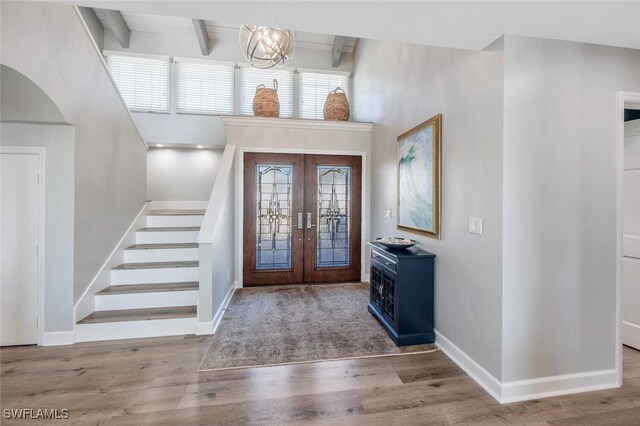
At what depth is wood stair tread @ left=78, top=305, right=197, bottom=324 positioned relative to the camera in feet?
9.44

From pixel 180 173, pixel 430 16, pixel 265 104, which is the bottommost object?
pixel 180 173

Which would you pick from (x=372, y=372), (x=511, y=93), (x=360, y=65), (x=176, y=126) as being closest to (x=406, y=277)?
(x=372, y=372)

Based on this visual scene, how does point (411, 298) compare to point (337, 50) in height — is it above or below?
below

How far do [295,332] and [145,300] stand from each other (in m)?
1.76

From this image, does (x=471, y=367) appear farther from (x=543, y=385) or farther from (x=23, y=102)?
(x=23, y=102)

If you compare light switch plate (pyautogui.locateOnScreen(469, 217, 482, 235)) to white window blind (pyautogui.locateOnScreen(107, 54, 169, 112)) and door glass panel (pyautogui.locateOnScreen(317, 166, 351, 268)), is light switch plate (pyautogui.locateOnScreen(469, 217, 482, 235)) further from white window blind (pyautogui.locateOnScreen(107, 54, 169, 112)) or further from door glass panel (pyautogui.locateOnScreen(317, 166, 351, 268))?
white window blind (pyautogui.locateOnScreen(107, 54, 169, 112))

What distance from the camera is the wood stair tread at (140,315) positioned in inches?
113

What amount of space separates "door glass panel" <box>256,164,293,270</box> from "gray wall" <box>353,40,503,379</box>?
7.02 feet

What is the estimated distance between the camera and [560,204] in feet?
6.60

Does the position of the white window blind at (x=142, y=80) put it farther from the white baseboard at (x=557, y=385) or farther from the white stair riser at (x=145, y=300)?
the white baseboard at (x=557, y=385)

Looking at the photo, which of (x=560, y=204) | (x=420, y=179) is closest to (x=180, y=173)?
(x=420, y=179)

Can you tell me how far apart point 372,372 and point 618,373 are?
1.85 meters

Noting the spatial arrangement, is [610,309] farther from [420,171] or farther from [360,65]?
[360,65]

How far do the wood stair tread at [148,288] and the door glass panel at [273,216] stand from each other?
1438 millimetres
